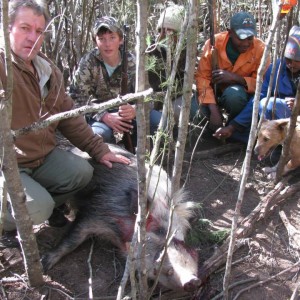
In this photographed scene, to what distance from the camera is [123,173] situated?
159 inches

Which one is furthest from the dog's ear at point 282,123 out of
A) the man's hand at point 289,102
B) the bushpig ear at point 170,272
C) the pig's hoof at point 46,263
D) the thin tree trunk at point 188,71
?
the pig's hoof at point 46,263

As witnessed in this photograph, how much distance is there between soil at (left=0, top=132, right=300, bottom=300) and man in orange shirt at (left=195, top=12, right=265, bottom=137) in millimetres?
1188

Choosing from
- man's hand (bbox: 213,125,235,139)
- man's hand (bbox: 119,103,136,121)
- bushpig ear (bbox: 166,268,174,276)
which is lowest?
bushpig ear (bbox: 166,268,174,276)

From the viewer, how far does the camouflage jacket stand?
15.4 ft

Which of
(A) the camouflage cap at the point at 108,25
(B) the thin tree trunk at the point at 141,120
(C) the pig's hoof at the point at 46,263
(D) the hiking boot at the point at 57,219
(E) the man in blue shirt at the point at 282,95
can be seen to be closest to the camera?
(B) the thin tree trunk at the point at 141,120

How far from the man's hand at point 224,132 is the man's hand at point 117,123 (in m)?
1.20

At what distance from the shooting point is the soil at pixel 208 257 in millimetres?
3035

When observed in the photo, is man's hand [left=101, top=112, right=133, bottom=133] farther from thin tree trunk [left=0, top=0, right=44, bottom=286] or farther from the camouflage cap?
thin tree trunk [left=0, top=0, right=44, bottom=286]

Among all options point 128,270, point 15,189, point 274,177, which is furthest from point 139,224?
point 274,177

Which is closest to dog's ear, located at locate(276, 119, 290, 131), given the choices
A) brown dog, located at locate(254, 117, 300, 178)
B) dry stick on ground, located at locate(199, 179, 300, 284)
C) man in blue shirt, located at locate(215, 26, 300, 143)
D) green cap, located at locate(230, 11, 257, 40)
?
brown dog, located at locate(254, 117, 300, 178)

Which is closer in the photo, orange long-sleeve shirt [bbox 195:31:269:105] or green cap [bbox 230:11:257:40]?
green cap [bbox 230:11:257:40]

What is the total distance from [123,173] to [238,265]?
138 cm

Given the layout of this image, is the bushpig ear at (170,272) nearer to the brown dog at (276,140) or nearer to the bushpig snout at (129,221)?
the bushpig snout at (129,221)

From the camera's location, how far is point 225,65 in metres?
5.39
